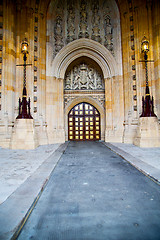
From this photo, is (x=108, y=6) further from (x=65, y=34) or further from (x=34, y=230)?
(x=34, y=230)

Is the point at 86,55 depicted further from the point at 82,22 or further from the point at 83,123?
the point at 83,123

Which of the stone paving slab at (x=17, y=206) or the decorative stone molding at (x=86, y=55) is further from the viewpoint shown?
the decorative stone molding at (x=86, y=55)

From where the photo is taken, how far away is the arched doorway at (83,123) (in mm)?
11742

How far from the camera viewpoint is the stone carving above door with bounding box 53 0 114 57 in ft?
35.6

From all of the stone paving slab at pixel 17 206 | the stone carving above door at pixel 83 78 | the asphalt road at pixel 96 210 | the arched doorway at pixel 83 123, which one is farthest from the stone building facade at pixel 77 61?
the asphalt road at pixel 96 210

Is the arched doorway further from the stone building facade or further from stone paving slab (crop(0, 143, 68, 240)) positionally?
stone paving slab (crop(0, 143, 68, 240))

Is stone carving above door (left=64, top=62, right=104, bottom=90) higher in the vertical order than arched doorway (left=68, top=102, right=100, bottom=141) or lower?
higher

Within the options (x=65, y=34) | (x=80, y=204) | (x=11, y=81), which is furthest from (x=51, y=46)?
(x=80, y=204)

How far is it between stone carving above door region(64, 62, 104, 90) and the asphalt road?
9.85m

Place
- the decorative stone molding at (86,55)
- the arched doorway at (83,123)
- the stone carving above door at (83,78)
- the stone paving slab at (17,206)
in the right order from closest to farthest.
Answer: the stone paving slab at (17,206)
the decorative stone molding at (86,55)
the arched doorway at (83,123)
the stone carving above door at (83,78)

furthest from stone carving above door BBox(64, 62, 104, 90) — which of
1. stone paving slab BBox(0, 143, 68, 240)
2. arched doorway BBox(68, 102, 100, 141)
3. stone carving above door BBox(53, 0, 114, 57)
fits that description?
stone paving slab BBox(0, 143, 68, 240)

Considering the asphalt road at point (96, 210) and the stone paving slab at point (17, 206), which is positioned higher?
the stone paving slab at point (17, 206)

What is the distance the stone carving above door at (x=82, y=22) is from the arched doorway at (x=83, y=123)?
4634 millimetres

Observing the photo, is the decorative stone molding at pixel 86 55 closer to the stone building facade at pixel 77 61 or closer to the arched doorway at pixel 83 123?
the stone building facade at pixel 77 61
